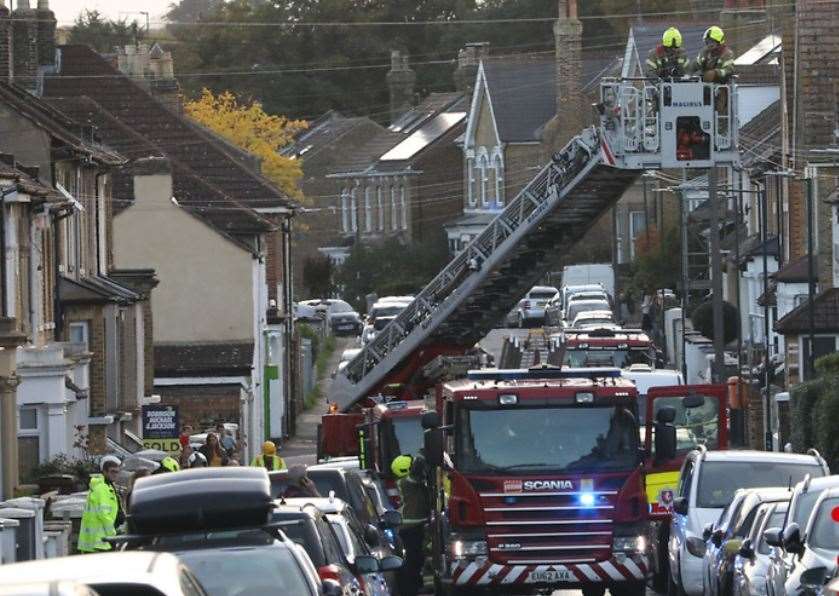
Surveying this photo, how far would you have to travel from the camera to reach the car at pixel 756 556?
19.3m

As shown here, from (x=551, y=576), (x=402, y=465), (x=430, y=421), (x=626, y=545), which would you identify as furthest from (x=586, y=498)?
(x=402, y=465)

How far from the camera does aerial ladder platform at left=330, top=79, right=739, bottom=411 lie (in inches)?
1471

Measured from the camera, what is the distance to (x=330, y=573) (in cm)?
1712

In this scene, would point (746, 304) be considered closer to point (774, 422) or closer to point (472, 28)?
point (774, 422)

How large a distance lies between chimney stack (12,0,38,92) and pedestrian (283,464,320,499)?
1354 inches

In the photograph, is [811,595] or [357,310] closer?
[811,595]

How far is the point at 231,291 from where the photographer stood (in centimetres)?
5791

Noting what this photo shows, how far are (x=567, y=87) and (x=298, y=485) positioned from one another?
230ft

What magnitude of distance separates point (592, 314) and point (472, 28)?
65.8 m

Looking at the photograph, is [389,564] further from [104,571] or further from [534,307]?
[534,307]

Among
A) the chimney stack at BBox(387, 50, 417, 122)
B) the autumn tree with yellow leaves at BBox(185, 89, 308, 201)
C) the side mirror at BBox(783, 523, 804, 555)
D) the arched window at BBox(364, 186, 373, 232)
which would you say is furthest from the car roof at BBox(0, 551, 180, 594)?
the chimney stack at BBox(387, 50, 417, 122)

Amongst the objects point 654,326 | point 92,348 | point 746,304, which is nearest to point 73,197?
point 92,348

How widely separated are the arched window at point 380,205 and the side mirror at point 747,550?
282ft

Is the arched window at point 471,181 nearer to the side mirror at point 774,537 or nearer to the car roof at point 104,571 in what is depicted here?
the side mirror at point 774,537
